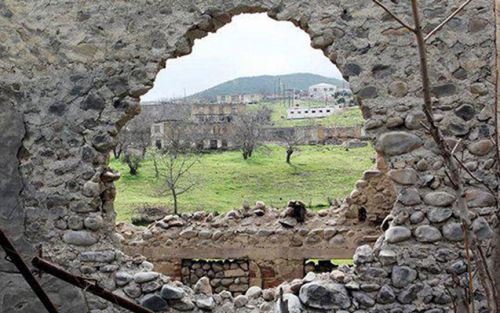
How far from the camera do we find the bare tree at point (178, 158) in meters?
17.0

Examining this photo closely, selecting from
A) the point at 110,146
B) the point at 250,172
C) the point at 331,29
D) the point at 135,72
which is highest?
the point at 331,29

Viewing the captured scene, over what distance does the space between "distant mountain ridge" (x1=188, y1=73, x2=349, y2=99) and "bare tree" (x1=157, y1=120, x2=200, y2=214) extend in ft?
138

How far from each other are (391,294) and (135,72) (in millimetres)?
2421

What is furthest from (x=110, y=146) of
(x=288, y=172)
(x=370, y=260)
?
(x=288, y=172)

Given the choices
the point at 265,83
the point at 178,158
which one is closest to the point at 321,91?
the point at 265,83

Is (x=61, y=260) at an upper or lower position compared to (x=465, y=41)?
lower

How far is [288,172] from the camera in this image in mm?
18766

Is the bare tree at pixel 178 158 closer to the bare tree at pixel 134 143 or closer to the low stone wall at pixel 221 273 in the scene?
the bare tree at pixel 134 143

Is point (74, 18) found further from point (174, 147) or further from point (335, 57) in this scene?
point (174, 147)

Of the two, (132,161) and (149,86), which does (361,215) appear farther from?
(132,161)

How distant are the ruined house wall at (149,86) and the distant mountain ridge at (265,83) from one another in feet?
199

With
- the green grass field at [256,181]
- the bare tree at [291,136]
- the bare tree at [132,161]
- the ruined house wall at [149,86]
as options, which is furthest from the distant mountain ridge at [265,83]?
the ruined house wall at [149,86]

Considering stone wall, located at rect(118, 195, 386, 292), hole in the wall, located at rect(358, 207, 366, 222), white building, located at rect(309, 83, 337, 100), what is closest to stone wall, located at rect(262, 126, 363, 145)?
stone wall, located at rect(118, 195, 386, 292)

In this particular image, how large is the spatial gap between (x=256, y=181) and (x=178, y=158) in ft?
11.7
